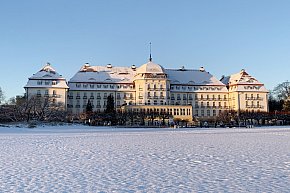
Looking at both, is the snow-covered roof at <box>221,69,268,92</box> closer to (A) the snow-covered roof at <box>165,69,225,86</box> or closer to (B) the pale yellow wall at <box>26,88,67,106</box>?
(A) the snow-covered roof at <box>165,69,225,86</box>

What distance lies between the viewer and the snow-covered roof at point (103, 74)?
83.8 metres

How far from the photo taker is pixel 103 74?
8556 centimetres

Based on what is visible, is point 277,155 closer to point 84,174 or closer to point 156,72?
point 84,174

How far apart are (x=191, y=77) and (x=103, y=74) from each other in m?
22.5

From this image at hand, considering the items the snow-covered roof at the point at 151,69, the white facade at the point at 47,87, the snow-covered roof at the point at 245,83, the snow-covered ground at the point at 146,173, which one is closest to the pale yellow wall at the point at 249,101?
the snow-covered roof at the point at 245,83

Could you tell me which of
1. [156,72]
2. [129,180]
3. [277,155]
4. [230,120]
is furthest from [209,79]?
[129,180]

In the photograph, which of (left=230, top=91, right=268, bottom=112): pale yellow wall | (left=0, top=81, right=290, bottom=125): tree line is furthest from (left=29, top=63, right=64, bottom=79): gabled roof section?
(left=230, top=91, right=268, bottom=112): pale yellow wall

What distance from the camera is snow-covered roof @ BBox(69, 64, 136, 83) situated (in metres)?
Result: 83.8

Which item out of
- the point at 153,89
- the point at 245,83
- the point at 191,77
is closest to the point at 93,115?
the point at 153,89

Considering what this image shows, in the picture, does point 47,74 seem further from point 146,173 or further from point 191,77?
point 146,173

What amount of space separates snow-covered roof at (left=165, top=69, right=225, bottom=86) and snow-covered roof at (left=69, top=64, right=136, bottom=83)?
398 inches

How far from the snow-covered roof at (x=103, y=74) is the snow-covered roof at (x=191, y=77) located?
10105 millimetres

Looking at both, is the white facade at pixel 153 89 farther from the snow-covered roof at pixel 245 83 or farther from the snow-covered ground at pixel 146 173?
the snow-covered ground at pixel 146 173

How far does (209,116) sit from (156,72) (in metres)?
18.0
